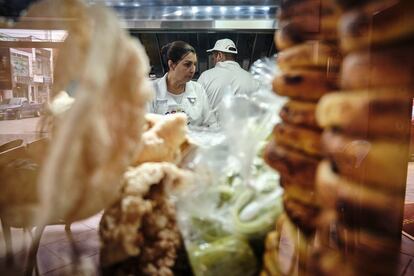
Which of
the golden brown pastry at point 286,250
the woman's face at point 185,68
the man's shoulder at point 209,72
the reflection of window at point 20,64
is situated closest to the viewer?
the golden brown pastry at point 286,250

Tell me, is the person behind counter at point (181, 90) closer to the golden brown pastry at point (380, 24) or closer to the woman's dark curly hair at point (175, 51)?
the woman's dark curly hair at point (175, 51)

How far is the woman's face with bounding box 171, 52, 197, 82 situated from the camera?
3.70 ft

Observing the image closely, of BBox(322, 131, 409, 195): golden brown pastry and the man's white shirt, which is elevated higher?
the man's white shirt

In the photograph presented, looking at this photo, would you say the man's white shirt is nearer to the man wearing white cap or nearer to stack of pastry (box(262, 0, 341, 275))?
the man wearing white cap

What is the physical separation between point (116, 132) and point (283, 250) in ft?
1.34

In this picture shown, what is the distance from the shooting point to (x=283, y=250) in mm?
660

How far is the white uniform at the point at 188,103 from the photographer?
1.08 meters

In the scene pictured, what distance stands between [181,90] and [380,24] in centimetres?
83

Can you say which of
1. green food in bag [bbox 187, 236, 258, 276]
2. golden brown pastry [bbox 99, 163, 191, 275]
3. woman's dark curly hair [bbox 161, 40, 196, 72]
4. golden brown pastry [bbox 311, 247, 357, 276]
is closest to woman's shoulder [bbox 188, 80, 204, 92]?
woman's dark curly hair [bbox 161, 40, 196, 72]

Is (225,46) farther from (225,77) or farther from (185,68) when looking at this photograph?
(185,68)

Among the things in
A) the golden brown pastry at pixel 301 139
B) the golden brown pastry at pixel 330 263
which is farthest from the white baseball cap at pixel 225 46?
the golden brown pastry at pixel 330 263

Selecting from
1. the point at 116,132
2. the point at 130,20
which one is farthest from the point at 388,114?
the point at 130,20

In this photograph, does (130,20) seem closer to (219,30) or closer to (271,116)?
(219,30)

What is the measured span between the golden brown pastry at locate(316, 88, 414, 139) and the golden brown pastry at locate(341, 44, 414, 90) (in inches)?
0.5
